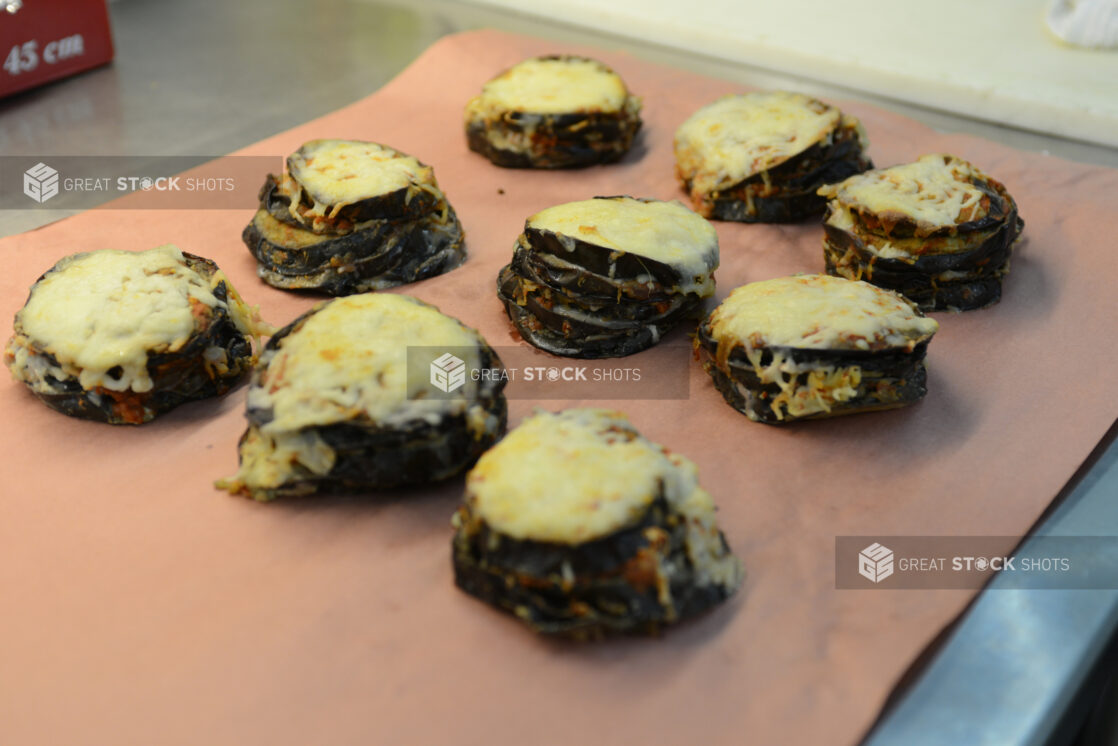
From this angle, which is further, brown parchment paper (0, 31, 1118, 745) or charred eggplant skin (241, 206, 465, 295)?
charred eggplant skin (241, 206, 465, 295)

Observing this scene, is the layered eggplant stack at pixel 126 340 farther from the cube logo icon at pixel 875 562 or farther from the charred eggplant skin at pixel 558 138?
the cube logo icon at pixel 875 562

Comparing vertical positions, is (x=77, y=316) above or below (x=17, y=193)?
above

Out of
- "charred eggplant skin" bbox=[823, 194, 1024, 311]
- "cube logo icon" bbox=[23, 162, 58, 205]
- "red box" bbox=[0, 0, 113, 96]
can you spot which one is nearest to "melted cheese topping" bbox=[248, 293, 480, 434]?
"charred eggplant skin" bbox=[823, 194, 1024, 311]

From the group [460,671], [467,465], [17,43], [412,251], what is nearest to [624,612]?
[460,671]

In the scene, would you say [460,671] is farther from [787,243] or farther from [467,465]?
[787,243]

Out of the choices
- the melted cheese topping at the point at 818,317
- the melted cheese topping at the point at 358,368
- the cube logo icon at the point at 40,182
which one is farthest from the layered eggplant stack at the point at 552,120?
the cube logo icon at the point at 40,182

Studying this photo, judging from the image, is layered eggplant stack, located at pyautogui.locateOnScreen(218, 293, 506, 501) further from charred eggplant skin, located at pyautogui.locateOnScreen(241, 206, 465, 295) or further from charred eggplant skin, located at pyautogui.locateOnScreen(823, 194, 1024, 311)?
charred eggplant skin, located at pyautogui.locateOnScreen(823, 194, 1024, 311)

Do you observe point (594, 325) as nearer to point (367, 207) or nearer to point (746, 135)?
point (367, 207)
